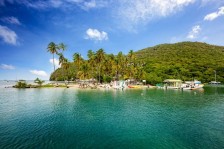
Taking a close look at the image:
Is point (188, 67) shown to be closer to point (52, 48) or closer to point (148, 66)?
point (148, 66)

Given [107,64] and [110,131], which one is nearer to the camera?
[110,131]

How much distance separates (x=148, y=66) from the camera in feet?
492

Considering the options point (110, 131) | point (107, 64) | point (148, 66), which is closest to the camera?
point (110, 131)

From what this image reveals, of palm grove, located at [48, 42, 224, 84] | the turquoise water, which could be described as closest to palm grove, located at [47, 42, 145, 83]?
palm grove, located at [48, 42, 224, 84]

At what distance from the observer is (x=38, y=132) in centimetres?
2169

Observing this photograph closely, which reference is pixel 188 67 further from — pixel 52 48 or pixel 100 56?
pixel 52 48

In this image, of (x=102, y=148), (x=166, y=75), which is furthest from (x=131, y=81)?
(x=102, y=148)

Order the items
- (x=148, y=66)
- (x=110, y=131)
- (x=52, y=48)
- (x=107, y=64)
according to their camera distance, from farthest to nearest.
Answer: (x=148, y=66)
(x=107, y=64)
(x=52, y=48)
(x=110, y=131)

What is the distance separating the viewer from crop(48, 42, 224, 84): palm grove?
388ft

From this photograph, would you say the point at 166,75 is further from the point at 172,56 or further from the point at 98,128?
the point at 98,128

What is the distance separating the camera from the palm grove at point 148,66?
11824cm

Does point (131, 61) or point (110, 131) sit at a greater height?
point (131, 61)

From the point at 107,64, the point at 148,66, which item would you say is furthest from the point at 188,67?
the point at 107,64

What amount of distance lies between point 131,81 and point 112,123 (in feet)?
326
